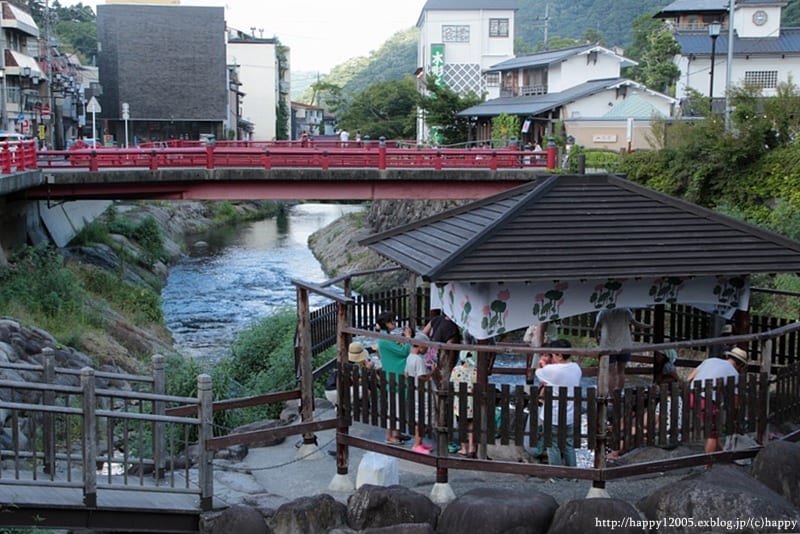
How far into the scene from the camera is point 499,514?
871 cm

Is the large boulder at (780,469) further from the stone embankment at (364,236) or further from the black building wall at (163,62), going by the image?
the black building wall at (163,62)

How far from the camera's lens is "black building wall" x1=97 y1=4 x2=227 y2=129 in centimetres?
7850

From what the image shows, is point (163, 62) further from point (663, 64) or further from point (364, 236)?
point (663, 64)

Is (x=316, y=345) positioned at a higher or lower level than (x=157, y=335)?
higher

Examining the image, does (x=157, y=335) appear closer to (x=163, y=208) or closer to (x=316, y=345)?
(x=316, y=345)

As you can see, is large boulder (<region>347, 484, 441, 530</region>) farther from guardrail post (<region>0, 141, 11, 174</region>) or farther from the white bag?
guardrail post (<region>0, 141, 11, 174</region>)

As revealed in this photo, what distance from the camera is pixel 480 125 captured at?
5803cm

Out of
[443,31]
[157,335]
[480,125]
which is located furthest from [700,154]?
[443,31]

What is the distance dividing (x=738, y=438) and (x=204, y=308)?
1211 inches

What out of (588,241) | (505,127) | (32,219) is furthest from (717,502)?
(505,127)

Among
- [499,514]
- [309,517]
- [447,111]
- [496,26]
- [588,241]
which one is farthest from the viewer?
[496,26]

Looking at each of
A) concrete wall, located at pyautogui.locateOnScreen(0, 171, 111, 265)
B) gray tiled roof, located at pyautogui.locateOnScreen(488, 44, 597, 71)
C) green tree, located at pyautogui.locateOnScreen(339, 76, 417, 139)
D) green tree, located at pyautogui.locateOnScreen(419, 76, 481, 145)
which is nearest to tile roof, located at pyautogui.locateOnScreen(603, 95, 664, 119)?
gray tiled roof, located at pyautogui.locateOnScreen(488, 44, 597, 71)

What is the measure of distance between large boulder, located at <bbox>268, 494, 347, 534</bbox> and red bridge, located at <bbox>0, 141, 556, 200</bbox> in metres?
24.4

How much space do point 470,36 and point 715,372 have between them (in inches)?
2720
